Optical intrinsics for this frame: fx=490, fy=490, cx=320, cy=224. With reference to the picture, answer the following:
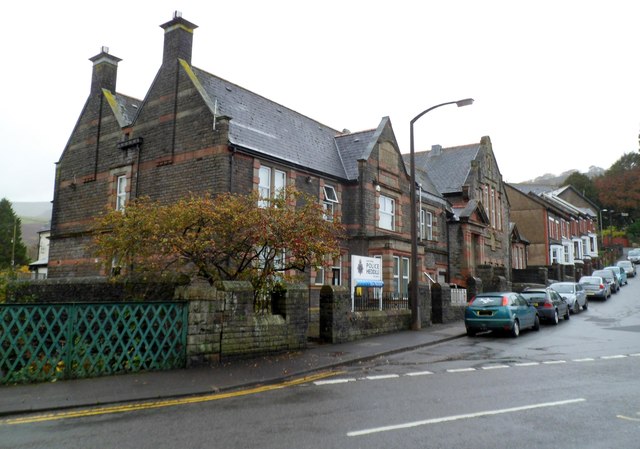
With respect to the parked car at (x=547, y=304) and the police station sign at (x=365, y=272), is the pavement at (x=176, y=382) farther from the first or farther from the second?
the parked car at (x=547, y=304)

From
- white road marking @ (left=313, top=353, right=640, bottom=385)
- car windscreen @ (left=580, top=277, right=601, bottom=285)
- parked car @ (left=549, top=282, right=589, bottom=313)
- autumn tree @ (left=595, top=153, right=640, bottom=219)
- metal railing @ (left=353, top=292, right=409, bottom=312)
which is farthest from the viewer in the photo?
autumn tree @ (left=595, top=153, right=640, bottom=219)

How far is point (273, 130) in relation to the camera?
23.1 metres

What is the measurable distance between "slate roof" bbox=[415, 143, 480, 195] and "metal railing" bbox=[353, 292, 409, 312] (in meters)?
19.9

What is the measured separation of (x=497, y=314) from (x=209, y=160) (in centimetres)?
1243

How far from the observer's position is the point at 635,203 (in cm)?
8125

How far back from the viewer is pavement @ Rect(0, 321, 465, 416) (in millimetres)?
→ 8203

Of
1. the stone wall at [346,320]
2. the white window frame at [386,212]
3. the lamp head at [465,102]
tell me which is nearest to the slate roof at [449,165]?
the white window frame at [386,212]

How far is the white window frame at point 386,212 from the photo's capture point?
1041 inches

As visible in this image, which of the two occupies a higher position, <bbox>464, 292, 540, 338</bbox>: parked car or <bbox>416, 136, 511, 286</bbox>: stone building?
<bbox>416, 136, 511, 286</bbox>: stone building

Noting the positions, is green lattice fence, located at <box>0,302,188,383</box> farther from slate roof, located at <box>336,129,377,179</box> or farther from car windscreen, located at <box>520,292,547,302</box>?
car windscreen, located at <box>520,292,547,302</box>

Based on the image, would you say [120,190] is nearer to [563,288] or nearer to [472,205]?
[563,288]

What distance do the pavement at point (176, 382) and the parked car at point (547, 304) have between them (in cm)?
1044

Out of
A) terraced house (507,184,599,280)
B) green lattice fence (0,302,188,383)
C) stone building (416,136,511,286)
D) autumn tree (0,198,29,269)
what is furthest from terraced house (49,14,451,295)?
autumn tree (0,198,29,269)

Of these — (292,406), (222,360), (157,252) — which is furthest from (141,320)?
(292,406)
